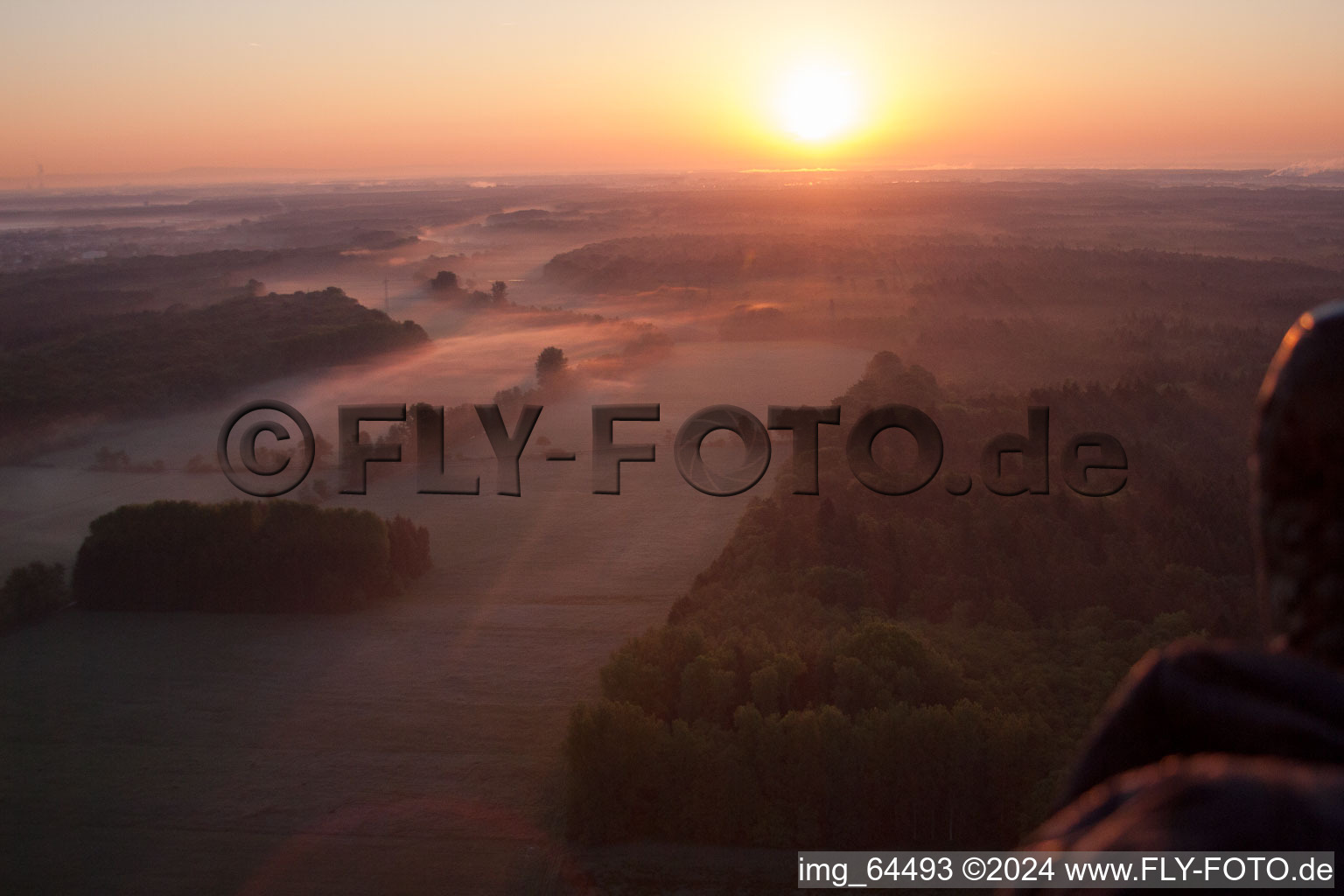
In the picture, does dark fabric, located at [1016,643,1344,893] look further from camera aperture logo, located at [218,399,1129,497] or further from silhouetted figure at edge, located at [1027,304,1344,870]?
camera aperture logo, located at [218,399,1129,497]

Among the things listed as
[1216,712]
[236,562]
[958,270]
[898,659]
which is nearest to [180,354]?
[236,562]

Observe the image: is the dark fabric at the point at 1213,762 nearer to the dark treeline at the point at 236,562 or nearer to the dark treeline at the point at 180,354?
the dark treeline at the point at 236,562

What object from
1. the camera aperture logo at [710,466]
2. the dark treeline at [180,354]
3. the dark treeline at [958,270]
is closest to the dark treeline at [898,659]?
the camera aperture logo at [710,466]

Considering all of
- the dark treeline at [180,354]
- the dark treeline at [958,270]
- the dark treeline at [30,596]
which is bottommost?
the dark treeline at [30,596]

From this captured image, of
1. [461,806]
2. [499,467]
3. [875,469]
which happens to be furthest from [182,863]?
[499,467]

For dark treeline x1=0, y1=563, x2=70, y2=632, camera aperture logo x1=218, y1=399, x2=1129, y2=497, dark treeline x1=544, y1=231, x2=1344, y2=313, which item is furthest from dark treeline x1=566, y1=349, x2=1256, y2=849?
dark treeline x1=544, y1=231, x2=1344, y2=313

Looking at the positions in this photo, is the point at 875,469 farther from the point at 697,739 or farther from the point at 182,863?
the point at 182,863

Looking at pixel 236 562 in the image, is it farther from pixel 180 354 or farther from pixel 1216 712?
pixel 180 354
